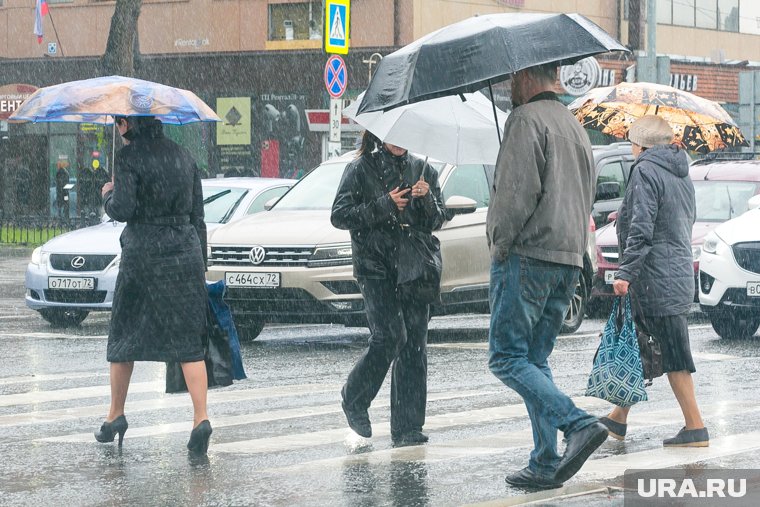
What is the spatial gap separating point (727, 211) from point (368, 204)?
10.2 m

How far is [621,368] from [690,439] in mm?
547

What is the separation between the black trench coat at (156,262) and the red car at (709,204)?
367 inches

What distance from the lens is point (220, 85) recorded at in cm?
3734

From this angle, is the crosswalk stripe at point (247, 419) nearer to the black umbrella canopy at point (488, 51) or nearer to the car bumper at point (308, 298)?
the black umbrella canopy at point (488, 51)

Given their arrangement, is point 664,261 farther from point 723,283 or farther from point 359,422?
point 723,283

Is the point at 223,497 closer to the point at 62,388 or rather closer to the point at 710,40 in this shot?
the point at 62,388

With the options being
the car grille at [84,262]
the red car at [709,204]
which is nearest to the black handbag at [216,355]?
the car grille at [84,262]

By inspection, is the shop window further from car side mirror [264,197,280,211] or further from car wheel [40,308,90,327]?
car side mirror [264,197,280,211]

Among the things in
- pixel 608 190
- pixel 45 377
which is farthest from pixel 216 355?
pixel 608 190

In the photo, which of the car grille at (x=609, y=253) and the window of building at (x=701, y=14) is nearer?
the car grille at (x=609, y=253)

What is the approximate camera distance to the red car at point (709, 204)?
54.5ft

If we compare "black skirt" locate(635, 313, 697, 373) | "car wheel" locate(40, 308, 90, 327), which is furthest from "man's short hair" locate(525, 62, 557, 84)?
"car wheel" locate(40, 308, 90, 327)

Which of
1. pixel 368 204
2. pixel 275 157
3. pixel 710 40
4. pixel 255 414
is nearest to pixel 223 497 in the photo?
pixel 368 204

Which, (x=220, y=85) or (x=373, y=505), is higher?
(x=220, y=85)
